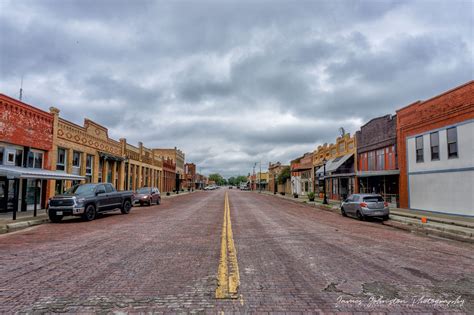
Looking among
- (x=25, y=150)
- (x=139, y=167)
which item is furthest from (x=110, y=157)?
(x=139, y=167)

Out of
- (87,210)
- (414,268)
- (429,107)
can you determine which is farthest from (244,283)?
(429,107)

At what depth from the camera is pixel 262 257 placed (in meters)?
7.27

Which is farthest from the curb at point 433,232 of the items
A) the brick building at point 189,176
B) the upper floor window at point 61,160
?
the brick building at point 189,176

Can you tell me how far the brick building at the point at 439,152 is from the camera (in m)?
17.8

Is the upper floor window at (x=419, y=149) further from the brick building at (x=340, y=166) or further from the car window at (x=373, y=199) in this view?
the brick building at (x=340, y=166)

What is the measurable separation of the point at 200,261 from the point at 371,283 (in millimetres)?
3504

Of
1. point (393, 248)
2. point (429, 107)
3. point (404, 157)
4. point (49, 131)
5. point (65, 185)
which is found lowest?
point (393, 248)

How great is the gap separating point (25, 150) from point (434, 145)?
2703 cm

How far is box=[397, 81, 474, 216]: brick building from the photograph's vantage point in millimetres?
17794

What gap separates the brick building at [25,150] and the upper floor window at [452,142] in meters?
23.5

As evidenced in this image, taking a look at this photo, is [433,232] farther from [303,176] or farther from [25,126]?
[303,176]

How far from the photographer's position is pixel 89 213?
15.4 meters

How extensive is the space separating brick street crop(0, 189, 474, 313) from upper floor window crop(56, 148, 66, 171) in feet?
48.5

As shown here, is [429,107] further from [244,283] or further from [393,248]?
[244,283]
